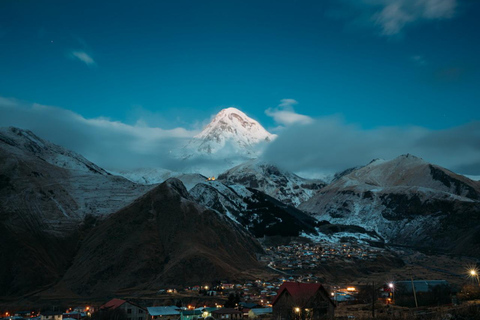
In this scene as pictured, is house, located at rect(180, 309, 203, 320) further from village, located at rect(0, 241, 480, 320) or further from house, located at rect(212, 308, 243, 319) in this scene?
house, located at rect(212, 308, 243, 319)

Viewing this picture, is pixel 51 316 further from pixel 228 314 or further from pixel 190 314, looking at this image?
pixel 228 314

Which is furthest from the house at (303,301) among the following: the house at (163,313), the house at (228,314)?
the house at (163,313)

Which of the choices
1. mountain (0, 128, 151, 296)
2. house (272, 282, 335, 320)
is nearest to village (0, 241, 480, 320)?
house (272, 282, 335, 320)

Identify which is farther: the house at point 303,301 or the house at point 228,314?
the house at point 228,314

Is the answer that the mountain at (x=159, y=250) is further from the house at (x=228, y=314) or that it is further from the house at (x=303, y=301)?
the house at (x=303, y=301)

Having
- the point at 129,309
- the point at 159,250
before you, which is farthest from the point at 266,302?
the point at 159,250

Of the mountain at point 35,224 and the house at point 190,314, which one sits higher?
the mountain at point 35,224
